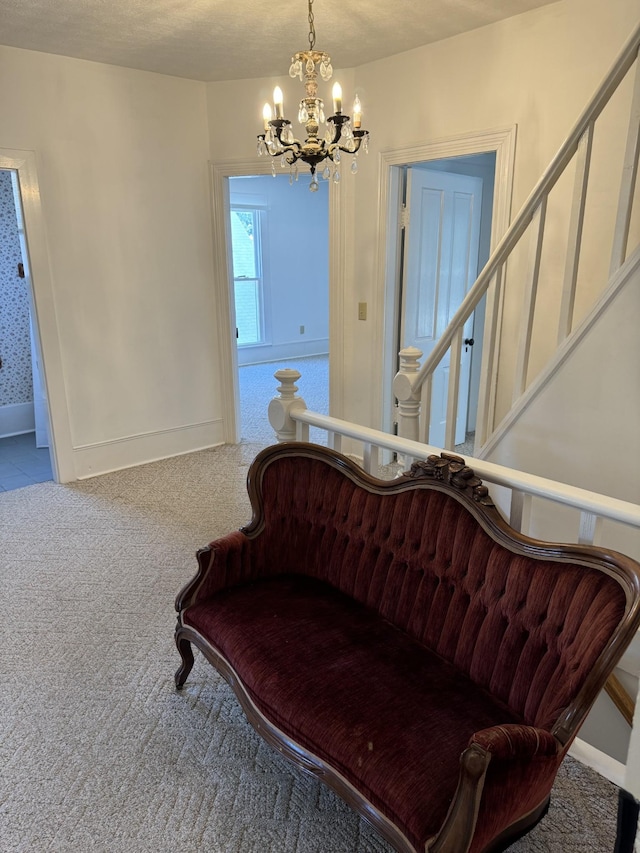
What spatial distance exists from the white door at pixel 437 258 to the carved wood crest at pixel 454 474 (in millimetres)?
2553

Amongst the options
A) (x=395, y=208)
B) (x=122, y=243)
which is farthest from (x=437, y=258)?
(x=122, y=243)

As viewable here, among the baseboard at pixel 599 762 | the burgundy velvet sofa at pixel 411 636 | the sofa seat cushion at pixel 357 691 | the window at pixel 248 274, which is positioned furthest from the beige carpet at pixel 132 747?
the window at pixel 248 274

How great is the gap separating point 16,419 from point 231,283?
7.98 ft

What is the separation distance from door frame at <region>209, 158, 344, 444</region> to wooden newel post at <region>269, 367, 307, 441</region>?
2.02 m

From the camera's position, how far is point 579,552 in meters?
1.39

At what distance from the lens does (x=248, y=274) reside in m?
8.19

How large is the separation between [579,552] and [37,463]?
4269mm

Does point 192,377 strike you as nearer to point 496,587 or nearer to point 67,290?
point 67,290

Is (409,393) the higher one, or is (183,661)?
(409,393)

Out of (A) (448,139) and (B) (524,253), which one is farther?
(A) (448,139)

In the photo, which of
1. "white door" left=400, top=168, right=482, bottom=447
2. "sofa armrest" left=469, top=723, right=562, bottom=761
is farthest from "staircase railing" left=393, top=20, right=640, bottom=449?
"sofa armrest" left=469, top=723, right=562, bottom=761

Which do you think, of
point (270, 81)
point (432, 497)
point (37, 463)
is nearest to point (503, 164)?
point (270, 81)

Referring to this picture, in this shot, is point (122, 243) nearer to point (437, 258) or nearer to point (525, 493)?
point (437, 258)

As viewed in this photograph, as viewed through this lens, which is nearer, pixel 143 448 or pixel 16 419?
pixel 143 448
